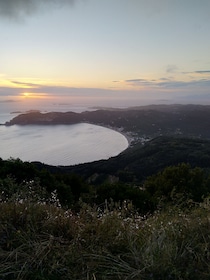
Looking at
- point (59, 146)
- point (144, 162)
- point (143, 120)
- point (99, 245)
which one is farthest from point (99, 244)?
point (143, 120)

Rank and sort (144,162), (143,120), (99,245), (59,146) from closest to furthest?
(99,245)
(144,162)
(59,146)
(143,120)

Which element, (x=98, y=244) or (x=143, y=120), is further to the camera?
(x=143, y=120)

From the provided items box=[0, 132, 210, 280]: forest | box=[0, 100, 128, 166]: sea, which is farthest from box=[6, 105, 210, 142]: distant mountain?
box=[0, 132, 210, 280]: forest

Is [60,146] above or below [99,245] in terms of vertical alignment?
below

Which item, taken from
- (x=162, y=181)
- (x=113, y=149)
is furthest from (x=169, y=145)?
(x=162, y=181)

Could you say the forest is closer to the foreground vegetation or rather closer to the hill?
the foreground vegetation

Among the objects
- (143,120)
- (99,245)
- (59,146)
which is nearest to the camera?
(99,245)

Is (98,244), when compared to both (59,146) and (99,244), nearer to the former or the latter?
(99,244)

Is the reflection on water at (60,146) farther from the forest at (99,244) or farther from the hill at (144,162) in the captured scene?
the forest at (99,244)
